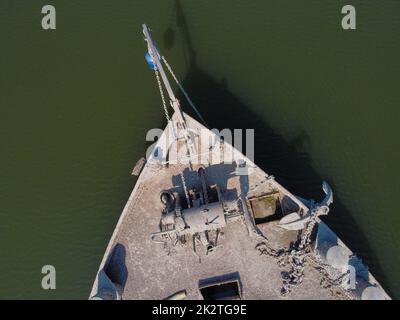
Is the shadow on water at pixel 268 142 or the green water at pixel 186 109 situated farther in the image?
the green water at pixel 186 109

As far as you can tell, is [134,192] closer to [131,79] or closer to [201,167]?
[201,167]

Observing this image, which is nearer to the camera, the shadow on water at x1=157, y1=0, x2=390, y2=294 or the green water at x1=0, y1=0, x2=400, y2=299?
the shadow on water at x1=157, y1=0, x2=390, y2=294

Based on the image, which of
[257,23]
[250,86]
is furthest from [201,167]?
[257,23]
